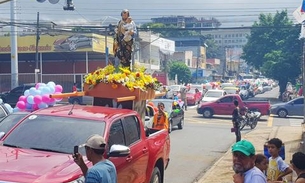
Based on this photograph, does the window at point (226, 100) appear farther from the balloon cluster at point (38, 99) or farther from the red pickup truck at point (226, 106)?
the balloon cluster at point (38, 99)

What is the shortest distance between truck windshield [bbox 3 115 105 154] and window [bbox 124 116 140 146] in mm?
675

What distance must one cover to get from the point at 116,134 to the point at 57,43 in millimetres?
40922

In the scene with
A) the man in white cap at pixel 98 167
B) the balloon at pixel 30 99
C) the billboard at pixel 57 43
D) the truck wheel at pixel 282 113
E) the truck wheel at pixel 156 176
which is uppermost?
the billboard at pixel 57 43

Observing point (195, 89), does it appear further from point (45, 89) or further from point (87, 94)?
point (87, 94)

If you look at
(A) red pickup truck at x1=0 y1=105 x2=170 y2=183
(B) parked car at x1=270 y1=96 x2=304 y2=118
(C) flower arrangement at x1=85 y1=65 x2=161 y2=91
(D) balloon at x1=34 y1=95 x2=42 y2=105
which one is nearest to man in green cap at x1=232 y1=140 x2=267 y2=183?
(A) red pickup truck at x1=0 y1=105 x2=170 y2=183

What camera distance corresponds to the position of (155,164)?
28.3 feet

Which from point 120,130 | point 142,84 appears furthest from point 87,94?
point 120,130

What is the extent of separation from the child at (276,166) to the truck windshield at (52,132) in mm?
2214

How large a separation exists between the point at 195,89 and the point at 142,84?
35.4 meters

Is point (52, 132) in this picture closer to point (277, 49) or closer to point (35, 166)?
point (35, 166)

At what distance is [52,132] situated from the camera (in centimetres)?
682

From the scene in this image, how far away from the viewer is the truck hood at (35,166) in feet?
17.4

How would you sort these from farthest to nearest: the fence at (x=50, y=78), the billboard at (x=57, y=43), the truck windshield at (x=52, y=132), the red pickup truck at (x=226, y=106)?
1. the fence at (x=50, y=78)
2. the billboard at (x=57, y=43)
3. the red pickup truck at (x=226, y=106)
4. the truck windshield at (x=52, y=132)

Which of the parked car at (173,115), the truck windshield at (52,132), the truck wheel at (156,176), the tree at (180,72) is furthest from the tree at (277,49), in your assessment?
the truck windshield at (52,132)
